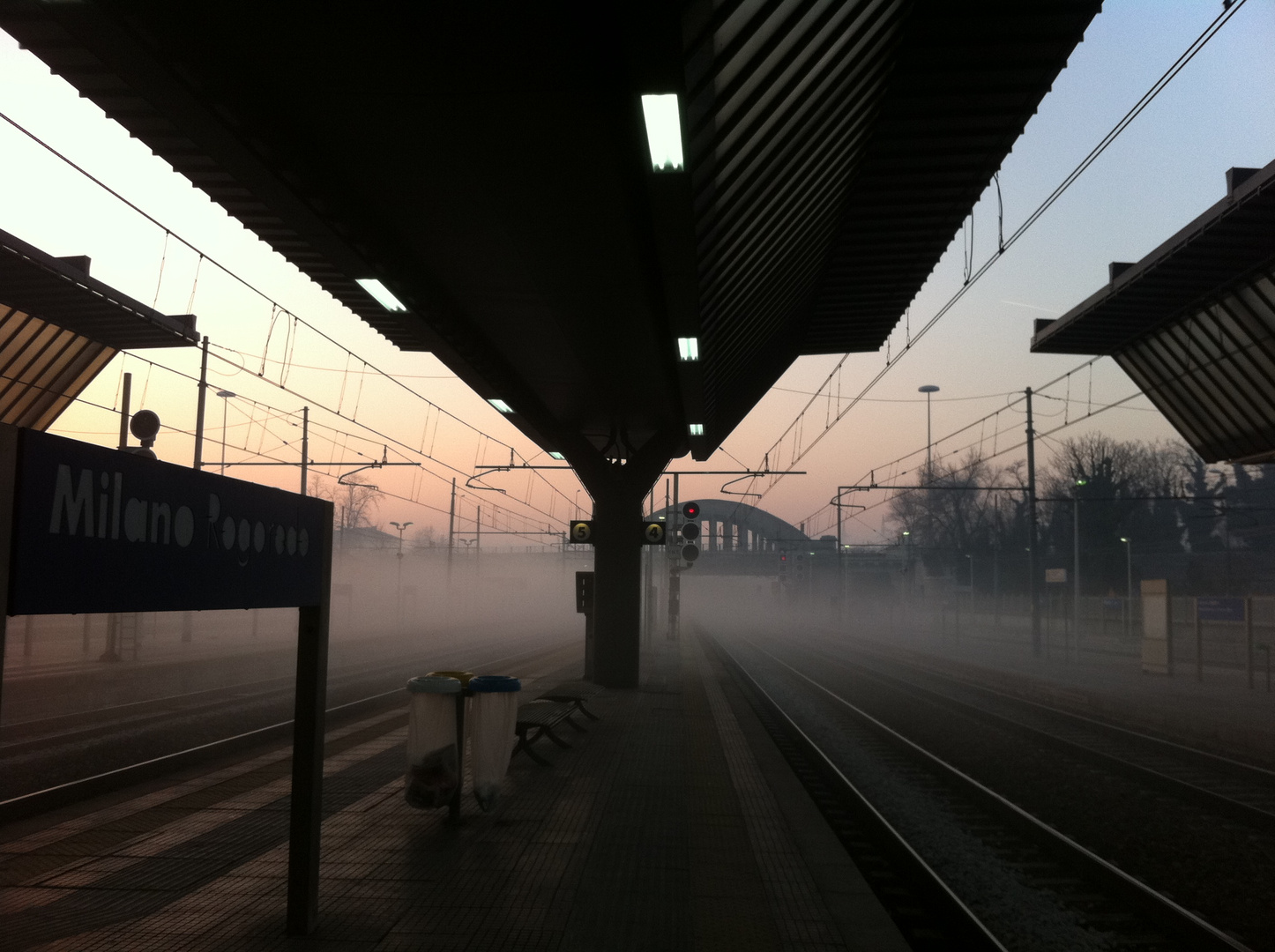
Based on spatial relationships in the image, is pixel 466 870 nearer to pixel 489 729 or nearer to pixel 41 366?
pixel 489 729

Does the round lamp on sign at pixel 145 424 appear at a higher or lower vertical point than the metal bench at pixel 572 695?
higher

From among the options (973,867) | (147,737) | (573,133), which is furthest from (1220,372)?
(147,737)

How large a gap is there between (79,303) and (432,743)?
51.2 feet

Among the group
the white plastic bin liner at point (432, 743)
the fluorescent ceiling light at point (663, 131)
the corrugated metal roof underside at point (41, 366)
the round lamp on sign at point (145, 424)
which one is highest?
the corrugated metal roof underside at point (41, 366)

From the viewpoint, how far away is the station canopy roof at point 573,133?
5711 mm

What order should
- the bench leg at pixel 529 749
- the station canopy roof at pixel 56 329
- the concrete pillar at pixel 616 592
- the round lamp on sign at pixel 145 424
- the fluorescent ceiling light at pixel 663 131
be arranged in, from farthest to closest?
the concrete pillar at pixel 616 592 → the station canopy roof at pixel 56 329 → the round lamp on sign at pixel 145 424 → the bench leg at pixel 529 749 → the fluorescent ceiling light at pixel 663 131

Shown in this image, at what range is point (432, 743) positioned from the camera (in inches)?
276

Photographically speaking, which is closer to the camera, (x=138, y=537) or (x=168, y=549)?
(x=138, y=537)

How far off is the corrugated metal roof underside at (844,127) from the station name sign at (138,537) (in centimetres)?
338

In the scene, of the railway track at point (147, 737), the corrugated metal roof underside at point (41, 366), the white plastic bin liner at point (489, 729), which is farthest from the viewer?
the corrugated metal roof underside at point (41, 366)

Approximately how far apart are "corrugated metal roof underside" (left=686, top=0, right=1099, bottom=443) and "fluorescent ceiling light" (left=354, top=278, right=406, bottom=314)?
316cm

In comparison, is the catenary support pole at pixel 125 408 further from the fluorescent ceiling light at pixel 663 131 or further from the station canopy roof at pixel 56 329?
the fluorescent ceiling light at pixel 663 131

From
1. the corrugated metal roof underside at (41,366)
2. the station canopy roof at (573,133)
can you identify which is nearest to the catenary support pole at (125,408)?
the corrugated metal roof underside at (41,366)

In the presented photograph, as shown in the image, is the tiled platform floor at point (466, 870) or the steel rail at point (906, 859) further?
the steel rail at point (906, 859)
